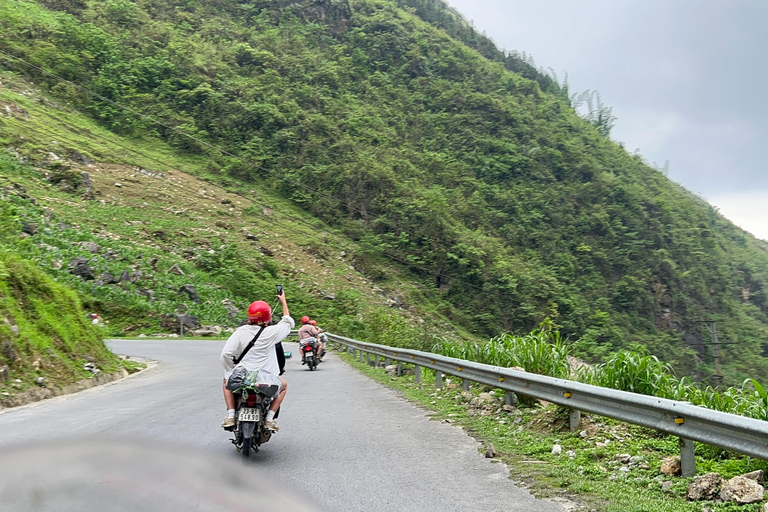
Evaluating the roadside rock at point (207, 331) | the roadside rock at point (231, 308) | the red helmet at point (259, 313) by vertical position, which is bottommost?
the roadside rock at point (207, 331)

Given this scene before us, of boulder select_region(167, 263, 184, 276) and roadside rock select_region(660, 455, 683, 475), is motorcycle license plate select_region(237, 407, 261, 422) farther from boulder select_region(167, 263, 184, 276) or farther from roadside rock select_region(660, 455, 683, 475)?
boulder select_region(167, 263, 184, 276)

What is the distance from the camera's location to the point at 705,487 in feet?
15.3

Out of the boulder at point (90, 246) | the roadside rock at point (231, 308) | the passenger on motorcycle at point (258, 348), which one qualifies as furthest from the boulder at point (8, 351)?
the roadside rock at point (231, 308)

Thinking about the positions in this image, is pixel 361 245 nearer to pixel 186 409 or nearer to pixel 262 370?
pixel 186 409

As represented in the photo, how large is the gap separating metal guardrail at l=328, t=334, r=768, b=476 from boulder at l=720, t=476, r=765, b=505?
8.9 inches

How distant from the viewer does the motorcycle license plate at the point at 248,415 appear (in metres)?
6.25

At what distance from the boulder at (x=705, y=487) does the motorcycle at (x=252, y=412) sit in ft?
13.1

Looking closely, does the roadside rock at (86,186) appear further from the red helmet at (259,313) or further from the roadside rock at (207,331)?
the red helmet at (259,313)

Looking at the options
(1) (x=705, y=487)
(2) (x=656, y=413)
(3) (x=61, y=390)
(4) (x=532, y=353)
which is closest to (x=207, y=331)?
(3) (x=61, y=390)

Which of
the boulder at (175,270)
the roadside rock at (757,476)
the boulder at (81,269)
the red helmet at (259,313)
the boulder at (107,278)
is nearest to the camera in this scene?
the roadside rock at (757,476)

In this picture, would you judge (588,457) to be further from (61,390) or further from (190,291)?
(190,291)

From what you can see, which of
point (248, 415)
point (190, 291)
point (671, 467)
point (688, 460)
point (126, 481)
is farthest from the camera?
point (190, 291)

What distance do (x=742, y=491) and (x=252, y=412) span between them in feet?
14.3

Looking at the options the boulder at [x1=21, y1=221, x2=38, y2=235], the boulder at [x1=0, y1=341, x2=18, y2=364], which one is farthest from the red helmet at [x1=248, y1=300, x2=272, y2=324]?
the boulder at [x1=21, y1=221, x2=38, y2=235]
